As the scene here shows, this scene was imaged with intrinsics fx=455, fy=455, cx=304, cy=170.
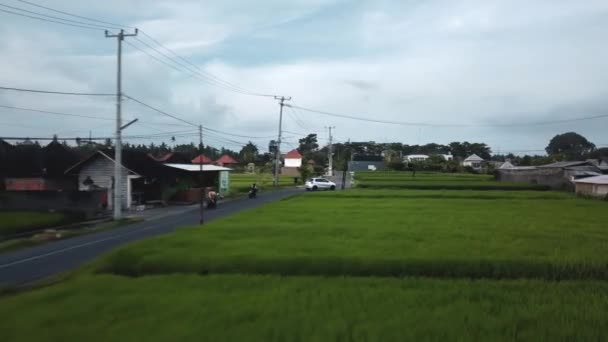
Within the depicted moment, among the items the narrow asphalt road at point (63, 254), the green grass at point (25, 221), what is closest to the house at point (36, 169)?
the green grass at point (25, 221)

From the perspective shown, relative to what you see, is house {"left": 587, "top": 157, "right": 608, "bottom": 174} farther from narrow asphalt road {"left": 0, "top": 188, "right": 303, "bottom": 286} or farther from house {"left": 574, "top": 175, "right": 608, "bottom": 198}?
narrow asphalt road {"left": 0, "top": 188, "right": 303, "bottom": 286}

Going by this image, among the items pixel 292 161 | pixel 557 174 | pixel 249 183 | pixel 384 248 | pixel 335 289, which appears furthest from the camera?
pixel 292 161

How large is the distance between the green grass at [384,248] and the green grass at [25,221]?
10030 millimetres

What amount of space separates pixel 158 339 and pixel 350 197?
30.9m

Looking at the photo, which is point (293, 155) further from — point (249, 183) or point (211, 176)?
point (211, 176)

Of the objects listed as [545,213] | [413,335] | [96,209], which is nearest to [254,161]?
[96,209]

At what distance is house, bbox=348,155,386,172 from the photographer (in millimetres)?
106938

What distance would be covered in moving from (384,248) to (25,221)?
63.7ft

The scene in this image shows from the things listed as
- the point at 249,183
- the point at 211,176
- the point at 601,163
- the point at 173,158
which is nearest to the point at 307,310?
the point at 211,176

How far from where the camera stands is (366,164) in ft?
358

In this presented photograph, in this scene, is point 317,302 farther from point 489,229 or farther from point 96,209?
point 96,209

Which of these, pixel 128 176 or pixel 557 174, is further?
pixel 557 174

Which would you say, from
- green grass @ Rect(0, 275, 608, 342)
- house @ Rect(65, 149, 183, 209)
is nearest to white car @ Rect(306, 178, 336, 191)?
house @ Rect(65, 149, 183, 209)

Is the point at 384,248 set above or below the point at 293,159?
below
